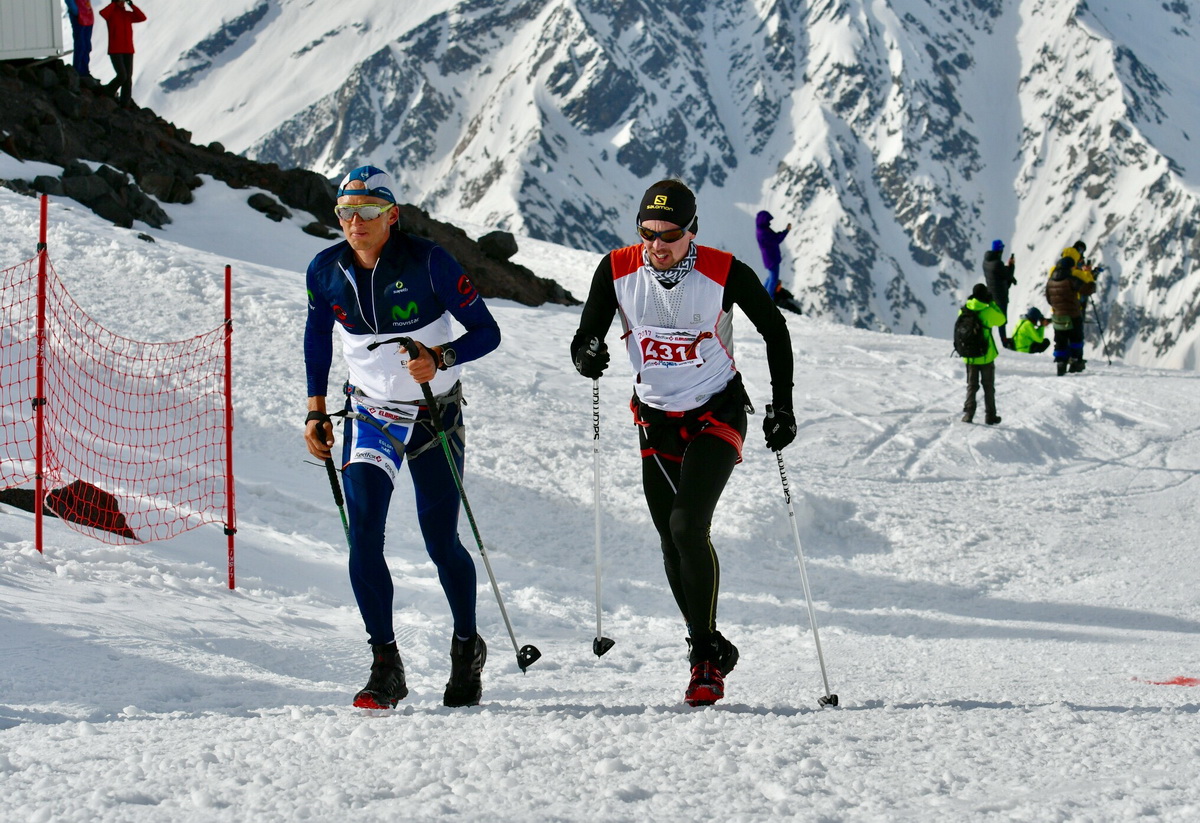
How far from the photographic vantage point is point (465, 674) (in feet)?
Result: 16.5

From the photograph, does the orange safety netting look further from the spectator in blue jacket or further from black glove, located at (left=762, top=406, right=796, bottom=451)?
the spectator in blue jacket

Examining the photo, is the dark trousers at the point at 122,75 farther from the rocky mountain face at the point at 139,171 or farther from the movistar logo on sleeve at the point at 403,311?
the movistar logo on sleeve at the point at 403,311

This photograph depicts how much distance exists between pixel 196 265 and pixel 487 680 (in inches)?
430

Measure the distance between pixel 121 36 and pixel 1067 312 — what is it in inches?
689

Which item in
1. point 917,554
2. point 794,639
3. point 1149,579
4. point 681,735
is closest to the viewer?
point 681,735

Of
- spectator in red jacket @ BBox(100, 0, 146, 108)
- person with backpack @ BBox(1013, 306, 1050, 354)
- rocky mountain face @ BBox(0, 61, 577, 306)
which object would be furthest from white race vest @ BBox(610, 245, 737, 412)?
spectator in red jacket @ BBox(100, 0, 146, 108)

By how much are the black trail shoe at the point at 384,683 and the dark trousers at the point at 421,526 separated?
0.19 feet

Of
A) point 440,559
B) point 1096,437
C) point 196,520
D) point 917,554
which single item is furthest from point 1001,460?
point 440,559

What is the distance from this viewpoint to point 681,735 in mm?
4102

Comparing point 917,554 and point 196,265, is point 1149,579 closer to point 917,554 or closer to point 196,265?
point 917,554

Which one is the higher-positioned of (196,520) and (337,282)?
(337,282)

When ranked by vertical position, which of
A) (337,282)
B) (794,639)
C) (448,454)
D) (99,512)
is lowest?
(794,639)

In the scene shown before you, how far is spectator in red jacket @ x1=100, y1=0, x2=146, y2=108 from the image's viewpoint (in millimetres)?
21453

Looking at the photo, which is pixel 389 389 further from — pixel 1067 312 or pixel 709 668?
pixel 1067 312
